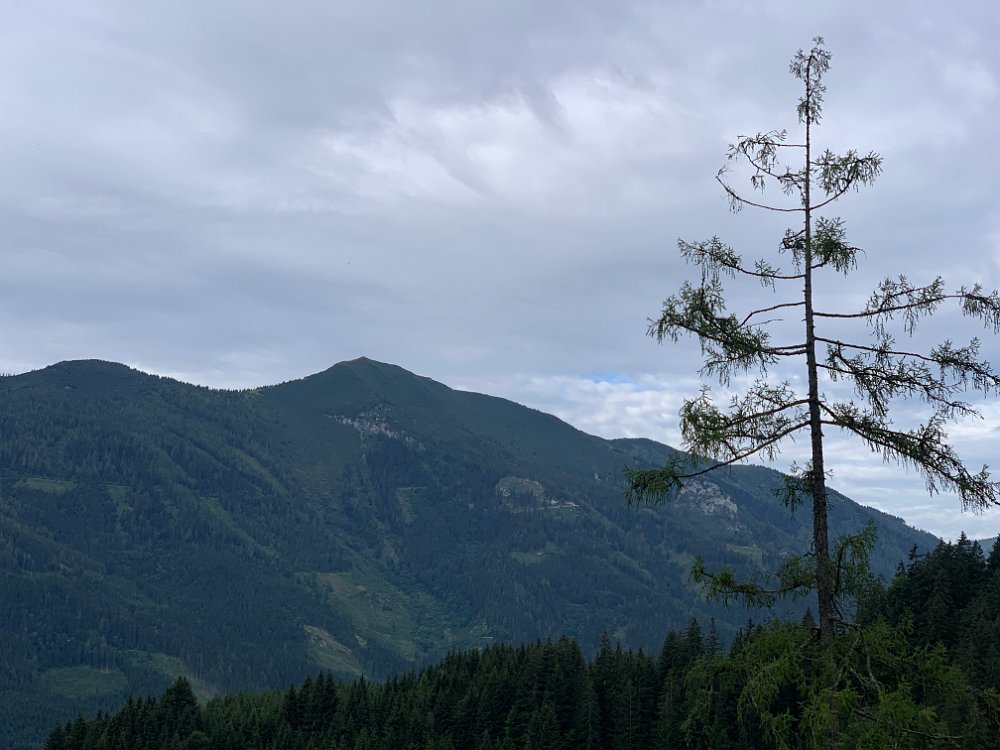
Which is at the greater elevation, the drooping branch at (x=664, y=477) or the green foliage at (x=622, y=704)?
the drooping branch at (x=664, y=477)

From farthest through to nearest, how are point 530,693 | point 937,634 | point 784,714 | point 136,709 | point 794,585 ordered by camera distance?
point 136,709 < point 530,693 < point 937,634 < point 794,585 < point 784,714

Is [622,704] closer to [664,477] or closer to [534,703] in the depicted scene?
[534,703]

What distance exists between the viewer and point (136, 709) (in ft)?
593

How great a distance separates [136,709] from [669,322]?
188940mm

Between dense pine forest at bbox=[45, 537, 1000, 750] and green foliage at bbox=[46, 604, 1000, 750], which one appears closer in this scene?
green foliage at bbox=[46, 604, 1000, 750]

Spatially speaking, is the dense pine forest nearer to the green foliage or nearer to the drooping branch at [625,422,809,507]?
the green foliage

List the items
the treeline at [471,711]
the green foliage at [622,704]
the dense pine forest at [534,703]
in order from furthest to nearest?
the treeline at [471,711] < the dense pine forest at [534,703] < the green foliage at [622,704]

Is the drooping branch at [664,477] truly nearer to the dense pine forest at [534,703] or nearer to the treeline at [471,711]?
the dense pine forest at [534,703]

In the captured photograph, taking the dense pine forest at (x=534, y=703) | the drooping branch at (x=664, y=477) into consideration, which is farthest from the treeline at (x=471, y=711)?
the drooping branch at (x=664, y=477)

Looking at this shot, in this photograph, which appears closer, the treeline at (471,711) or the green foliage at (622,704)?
the green foliage at (622,704)

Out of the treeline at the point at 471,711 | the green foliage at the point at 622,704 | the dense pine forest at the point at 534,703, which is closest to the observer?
the green foliage at the point at 622,704

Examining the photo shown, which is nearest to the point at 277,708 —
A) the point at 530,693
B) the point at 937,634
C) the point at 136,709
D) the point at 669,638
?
the point at 136,709

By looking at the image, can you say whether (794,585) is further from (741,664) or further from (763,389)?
(763,389)

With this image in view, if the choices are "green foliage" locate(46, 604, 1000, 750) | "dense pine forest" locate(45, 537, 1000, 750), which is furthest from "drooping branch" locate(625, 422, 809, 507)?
"dense pine forest" locate(45, 537, 1000, 750)
